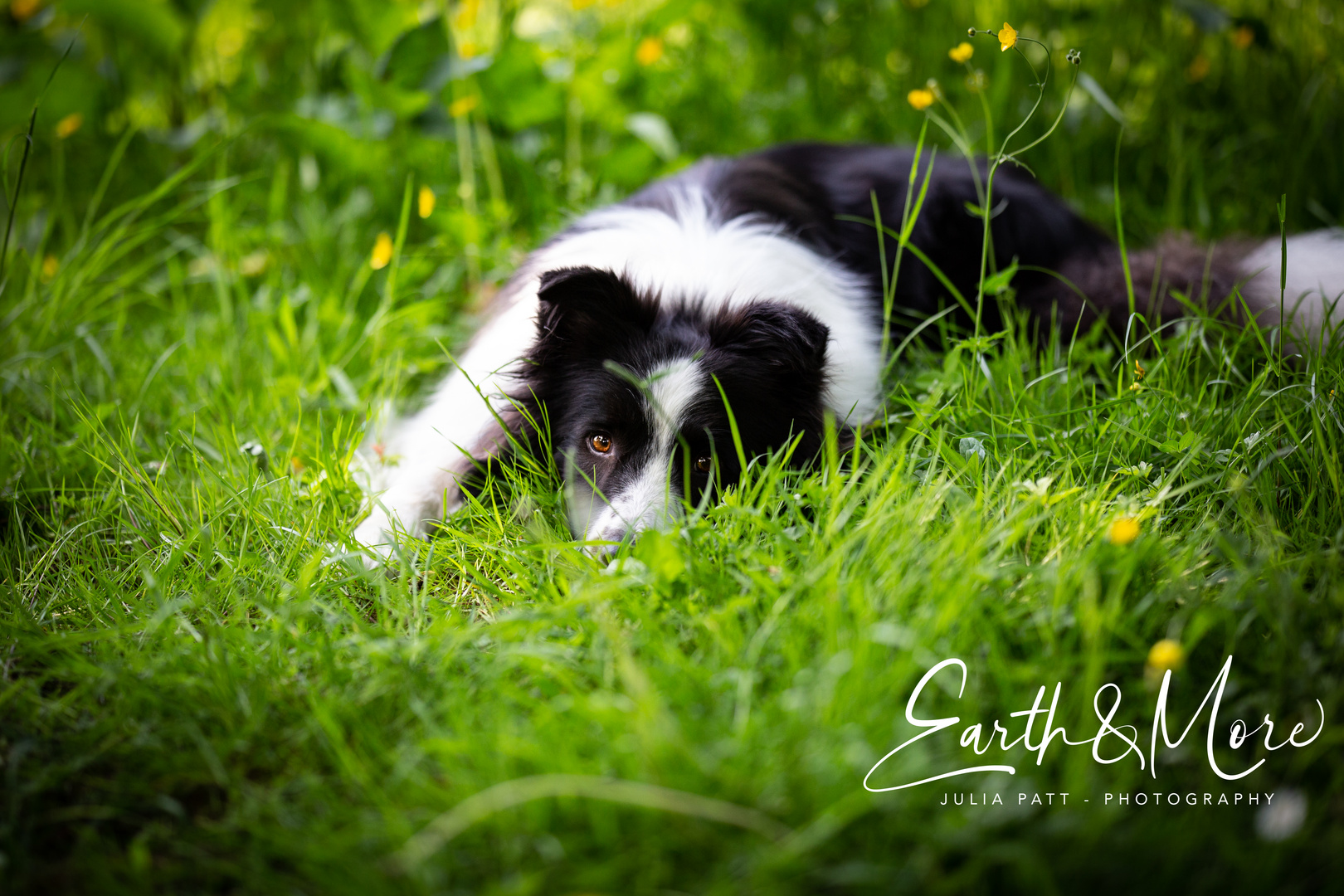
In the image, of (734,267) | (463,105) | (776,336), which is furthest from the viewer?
(463,105)

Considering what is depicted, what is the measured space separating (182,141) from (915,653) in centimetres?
468

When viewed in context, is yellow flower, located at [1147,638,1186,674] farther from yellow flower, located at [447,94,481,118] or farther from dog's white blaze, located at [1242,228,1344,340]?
yellow flower, located at [447,94,481,118]

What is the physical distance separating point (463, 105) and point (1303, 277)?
3.42 metres

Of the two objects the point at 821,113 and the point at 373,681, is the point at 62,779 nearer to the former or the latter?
the point at 373,681

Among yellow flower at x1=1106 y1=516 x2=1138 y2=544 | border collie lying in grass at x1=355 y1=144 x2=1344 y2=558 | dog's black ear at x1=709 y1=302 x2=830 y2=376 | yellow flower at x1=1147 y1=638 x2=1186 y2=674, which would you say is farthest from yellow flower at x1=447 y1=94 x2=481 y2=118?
yellow flower at x1=1147 y1=638 x2=1186 y2=674

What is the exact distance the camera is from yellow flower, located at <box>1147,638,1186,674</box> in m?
1.67

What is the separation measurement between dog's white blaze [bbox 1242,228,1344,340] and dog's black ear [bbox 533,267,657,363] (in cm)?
223

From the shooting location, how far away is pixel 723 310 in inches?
108

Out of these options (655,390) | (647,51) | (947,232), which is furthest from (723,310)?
(647,51)

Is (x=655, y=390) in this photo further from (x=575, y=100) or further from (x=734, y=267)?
(x=575, y=100)

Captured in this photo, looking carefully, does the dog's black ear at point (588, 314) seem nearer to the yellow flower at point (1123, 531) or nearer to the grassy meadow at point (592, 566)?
the grassy meadow at point (592, 566)

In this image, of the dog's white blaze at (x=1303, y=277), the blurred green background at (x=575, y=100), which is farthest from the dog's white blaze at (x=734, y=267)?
the dog's white blaze at (x=1303, y=277)

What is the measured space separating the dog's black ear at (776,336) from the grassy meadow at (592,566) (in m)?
0.31

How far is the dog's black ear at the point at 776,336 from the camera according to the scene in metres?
2.51
